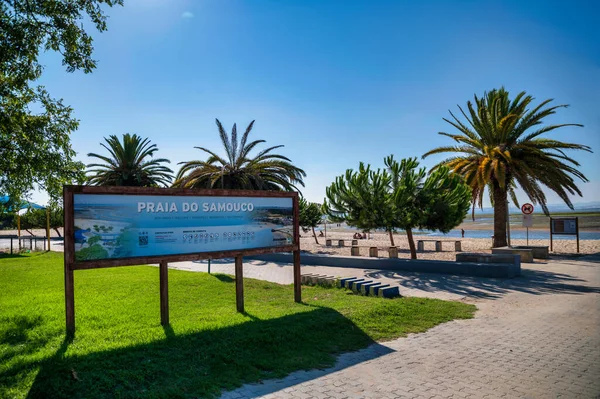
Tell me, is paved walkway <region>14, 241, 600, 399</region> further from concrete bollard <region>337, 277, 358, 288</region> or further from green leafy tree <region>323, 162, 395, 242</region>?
green leafy tree <region>323, 162, 395, 242</region>

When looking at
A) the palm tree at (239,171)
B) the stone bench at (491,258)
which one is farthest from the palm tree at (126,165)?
the stone bench at (491,258)

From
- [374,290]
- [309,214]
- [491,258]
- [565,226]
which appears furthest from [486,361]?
[309,214]

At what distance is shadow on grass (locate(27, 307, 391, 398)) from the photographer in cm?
468

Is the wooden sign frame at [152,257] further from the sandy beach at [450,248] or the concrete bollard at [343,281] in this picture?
the sandy beach at [450,248]

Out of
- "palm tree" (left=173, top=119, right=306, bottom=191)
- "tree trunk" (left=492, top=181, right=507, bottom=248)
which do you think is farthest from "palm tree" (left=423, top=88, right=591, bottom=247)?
"palm tree" (left=173, top=119, right=306, bottom=191)

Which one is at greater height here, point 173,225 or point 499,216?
point 173,225

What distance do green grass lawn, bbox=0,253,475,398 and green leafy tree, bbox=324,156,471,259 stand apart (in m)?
5.68

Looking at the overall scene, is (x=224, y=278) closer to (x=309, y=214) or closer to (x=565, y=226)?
(x=565, y=226)

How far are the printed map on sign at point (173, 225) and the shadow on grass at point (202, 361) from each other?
1.51 m

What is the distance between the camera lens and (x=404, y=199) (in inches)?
616

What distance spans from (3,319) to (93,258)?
279 cm

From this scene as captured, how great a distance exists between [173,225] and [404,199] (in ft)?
33.4

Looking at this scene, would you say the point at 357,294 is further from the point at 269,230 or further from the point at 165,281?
the point at 165,281

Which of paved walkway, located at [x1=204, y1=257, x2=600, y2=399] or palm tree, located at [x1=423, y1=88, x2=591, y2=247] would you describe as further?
palm tree, located at [x1=423, y1=88, x2=591, y2=247]
